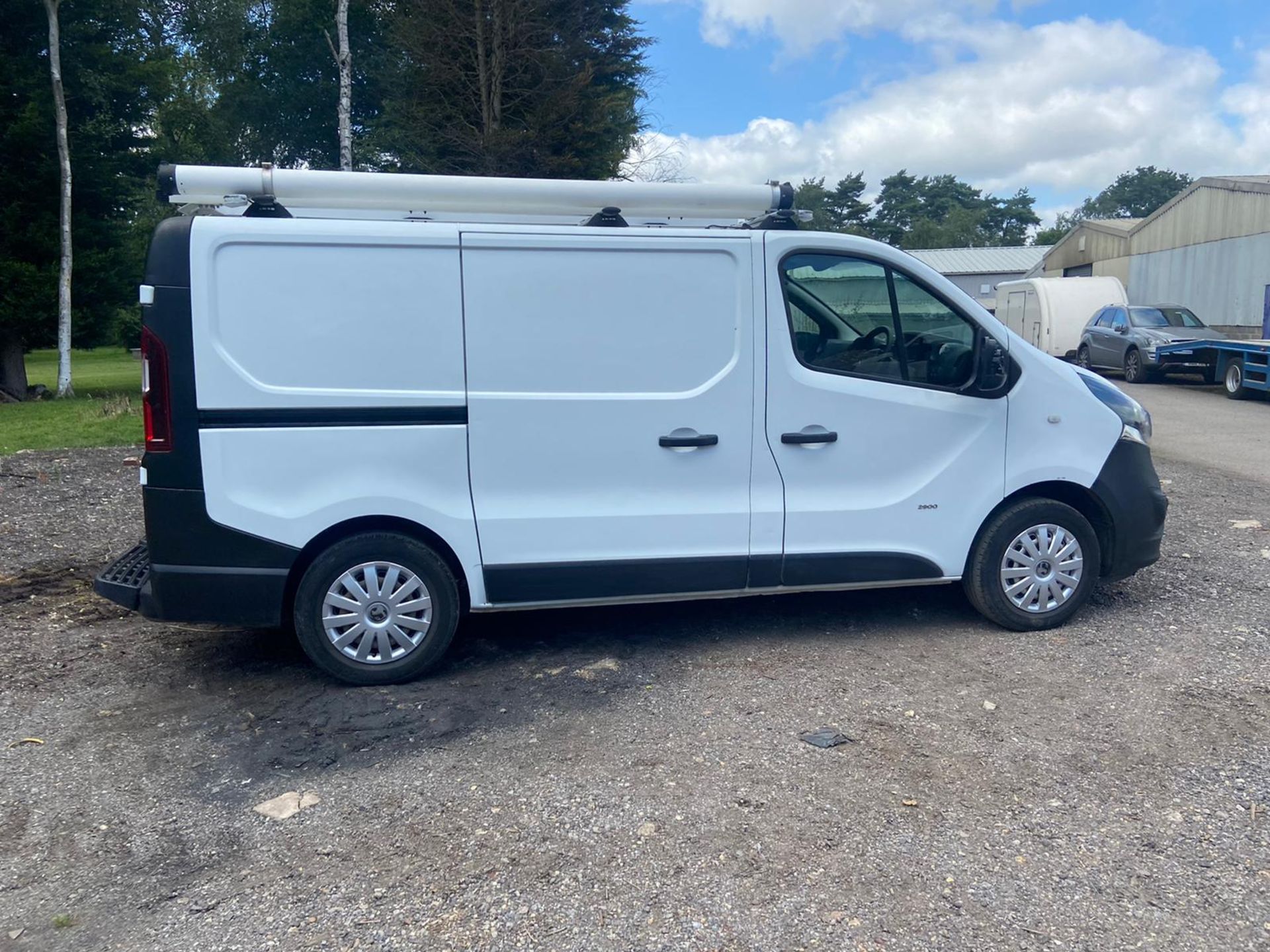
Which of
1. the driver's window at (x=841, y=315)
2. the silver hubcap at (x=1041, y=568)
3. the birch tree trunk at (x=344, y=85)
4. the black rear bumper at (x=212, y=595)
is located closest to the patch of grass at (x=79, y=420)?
the birch tree trunk at (x=344, y=85)

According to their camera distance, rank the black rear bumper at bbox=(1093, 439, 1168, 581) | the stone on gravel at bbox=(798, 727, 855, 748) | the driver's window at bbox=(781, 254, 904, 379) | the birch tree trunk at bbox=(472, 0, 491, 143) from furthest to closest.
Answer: the birch tree trunk at bbox=(472, 0, 491, 143) → the black rear bumper at bbox=(1093, 439, 1168, 581) → the driver's window at bbox=(781, 254, 904, 379) → the stone on gravel at bbox=(798, 727, 855, 748)

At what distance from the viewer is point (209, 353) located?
4.48 meters

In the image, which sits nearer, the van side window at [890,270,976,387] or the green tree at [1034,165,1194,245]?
the van side window at [890,270,976,387]

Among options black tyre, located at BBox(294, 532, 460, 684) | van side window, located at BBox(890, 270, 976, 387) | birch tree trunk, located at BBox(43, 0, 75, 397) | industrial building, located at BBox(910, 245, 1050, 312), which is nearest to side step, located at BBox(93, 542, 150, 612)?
black tyre, located at BBox(294, 532, 460, 684)

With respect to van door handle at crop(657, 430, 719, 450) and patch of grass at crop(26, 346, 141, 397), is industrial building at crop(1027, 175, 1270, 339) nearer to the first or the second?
van door handle at crop(657, 430, 719, 450)

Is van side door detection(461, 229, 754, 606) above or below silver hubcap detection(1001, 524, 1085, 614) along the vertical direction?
above

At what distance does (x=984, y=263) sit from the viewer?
59.5 meters

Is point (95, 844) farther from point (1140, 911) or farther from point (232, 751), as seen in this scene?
point (1140, 911)

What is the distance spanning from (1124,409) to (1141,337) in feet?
60.3

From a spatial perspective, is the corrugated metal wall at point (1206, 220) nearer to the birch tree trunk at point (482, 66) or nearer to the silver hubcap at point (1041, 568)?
the birch tree trunk at point (482, 66)

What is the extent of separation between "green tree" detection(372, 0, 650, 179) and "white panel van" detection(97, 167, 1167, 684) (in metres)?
14.2

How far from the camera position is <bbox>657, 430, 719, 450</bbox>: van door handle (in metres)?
4.96

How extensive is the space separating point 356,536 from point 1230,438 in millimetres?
12918

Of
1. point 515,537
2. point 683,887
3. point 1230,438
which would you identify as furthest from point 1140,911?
point 1230,438
